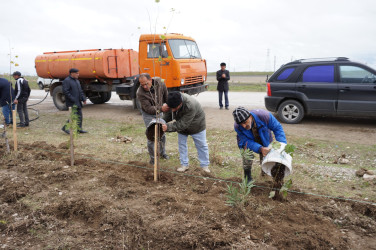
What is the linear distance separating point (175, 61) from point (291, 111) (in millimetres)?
4023

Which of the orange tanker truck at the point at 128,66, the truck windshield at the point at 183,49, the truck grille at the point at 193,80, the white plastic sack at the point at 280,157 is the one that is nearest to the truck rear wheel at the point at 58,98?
the orange tanker truck at the point at 128,66

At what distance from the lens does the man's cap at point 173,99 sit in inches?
167

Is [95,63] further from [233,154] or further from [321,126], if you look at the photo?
[321,126]

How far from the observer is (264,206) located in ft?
11.9

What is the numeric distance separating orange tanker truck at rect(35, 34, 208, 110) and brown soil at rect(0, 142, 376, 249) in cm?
528

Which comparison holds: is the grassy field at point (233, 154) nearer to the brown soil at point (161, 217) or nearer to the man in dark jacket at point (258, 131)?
the brown soil at point (161, 217)

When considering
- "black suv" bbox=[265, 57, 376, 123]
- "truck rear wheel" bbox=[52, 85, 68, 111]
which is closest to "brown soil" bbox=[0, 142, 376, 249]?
"black suv" bbox=[265, 57, 376, 123]

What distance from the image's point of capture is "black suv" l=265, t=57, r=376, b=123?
300 inches

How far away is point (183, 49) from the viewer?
10.4 meters

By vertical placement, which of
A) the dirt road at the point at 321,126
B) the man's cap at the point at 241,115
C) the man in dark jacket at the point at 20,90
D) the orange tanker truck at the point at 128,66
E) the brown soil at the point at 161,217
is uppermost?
the orange tanker truck at the point at 128,66

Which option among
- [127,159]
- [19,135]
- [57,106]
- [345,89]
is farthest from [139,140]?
[57,106]

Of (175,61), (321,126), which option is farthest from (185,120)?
(175,61)

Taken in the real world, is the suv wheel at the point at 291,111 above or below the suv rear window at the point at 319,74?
below

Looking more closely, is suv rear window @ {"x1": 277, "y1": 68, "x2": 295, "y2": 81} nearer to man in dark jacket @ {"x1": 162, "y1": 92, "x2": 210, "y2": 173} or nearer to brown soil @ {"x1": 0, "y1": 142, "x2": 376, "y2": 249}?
man in dark jacket @ {"x1": 162, "y1": 92, "x2": 210, "y2": 173}
